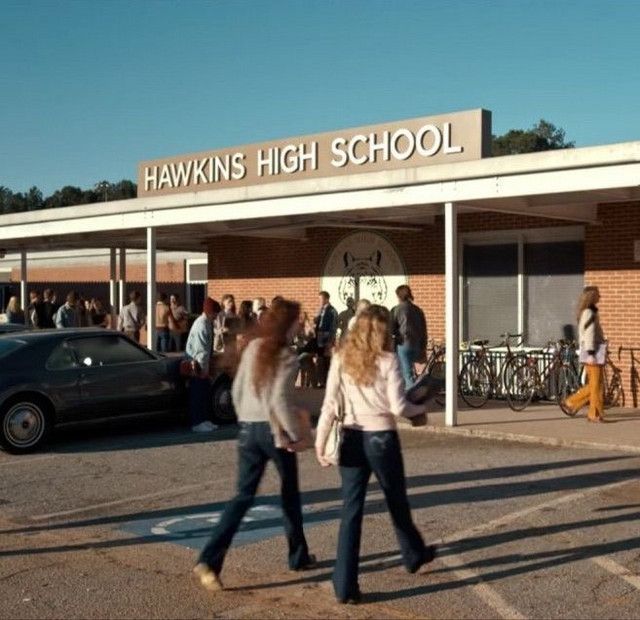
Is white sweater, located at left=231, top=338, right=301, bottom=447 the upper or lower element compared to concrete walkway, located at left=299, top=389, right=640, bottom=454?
upper

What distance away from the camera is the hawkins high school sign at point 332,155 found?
15203mm

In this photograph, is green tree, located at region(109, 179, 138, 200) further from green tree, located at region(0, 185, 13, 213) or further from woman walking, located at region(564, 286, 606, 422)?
woman walking, located at region(564, 286, 606, 422)

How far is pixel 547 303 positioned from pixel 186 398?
5.99 meters

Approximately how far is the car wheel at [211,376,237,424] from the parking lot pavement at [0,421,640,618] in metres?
1.89

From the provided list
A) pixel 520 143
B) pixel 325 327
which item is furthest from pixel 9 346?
pixel 520 143

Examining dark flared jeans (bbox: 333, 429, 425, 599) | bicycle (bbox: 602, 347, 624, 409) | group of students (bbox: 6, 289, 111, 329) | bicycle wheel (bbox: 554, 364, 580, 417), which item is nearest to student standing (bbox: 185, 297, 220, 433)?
bicycle wheel (bbox: 554, 364, 580, 417)

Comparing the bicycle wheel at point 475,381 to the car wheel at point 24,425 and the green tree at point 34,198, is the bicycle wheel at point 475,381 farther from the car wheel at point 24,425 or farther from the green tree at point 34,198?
the green tree at point 34,198

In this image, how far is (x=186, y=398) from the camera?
43.8ft

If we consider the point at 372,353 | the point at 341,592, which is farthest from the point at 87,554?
the point at 372,353

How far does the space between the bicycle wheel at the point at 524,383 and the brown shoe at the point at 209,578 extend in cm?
905

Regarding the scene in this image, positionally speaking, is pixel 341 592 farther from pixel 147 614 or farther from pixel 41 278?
pixel 41 278

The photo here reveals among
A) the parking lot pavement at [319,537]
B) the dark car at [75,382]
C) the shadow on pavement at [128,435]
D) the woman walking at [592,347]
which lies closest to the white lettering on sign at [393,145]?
the woman walking at [592,347]

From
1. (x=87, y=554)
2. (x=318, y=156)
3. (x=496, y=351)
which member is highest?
(x=318, y=156)

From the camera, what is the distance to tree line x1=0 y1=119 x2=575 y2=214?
79625 mm
